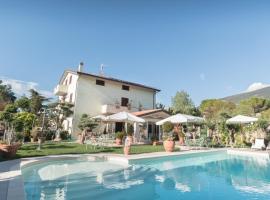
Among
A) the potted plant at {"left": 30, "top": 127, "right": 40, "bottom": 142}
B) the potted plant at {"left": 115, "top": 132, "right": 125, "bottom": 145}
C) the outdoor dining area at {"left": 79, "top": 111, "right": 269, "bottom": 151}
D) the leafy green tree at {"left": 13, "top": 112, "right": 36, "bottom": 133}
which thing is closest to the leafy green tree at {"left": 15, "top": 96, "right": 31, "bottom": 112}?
the leafy green tree at {"left": 13, "top": 112, "right": 36, "bottom": 133}

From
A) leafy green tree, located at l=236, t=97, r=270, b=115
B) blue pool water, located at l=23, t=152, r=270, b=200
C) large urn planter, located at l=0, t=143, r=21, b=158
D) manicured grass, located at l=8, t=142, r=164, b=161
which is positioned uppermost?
leafy green tree, located at l=236, t=97, r=270, b=115

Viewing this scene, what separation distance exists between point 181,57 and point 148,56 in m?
3.46

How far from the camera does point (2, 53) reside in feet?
64.5

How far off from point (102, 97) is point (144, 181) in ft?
69.8

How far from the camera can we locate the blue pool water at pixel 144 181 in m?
7.24

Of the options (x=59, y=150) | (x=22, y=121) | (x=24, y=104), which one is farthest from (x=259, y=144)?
(x=24, y=104)

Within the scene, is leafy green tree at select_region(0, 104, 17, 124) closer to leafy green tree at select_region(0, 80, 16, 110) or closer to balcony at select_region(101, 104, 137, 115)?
balcony at select_region(101, 104, 137, 115)

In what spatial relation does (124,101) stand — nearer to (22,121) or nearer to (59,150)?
(22,121)

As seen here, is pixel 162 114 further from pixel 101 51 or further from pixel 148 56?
pixel 101 51

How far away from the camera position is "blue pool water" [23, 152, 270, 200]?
724cm

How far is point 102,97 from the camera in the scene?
29.6m

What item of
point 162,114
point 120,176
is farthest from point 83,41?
point 120,176

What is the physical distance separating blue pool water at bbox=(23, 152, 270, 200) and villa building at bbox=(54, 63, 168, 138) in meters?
14.5

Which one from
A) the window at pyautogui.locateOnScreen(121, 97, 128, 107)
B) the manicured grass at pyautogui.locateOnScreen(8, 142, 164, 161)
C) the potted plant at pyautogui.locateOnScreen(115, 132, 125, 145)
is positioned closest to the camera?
the manicured grass at pyautogui.locateOnScreen(8, 142, 164, 161)
